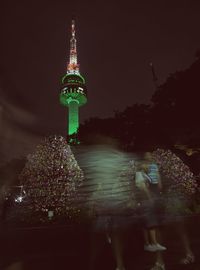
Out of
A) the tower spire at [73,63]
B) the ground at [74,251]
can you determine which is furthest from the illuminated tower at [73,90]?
the ground at [74,251]

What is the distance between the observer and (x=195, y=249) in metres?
7.26

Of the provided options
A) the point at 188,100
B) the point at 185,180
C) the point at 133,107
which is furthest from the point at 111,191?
the point at 133,107

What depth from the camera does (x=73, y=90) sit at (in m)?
94.3

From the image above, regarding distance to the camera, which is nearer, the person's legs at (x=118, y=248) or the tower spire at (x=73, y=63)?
the person's legs at (x=118, y=248)

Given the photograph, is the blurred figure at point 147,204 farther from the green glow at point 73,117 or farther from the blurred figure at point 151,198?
the green glow at point 73,117

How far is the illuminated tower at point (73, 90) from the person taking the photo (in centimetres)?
9412

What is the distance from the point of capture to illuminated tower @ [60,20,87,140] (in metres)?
94.1

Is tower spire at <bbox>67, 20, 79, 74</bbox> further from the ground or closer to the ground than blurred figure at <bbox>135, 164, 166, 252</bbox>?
further from the ground

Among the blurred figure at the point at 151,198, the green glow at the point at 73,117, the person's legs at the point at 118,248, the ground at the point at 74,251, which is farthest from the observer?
the green glow at the point at 73,117

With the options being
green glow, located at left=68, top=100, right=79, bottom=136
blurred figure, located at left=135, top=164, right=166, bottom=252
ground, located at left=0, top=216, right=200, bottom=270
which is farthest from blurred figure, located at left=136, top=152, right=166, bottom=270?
green glow, located at left=68, top=100, right=79, bottom=136

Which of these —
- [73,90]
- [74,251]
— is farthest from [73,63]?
[74,251]

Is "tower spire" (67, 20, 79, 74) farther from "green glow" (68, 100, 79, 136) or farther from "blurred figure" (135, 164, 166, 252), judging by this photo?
"blurred figure" (135, 164, 166, 252)

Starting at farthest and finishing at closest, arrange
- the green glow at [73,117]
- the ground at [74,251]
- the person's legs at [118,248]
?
the green glow at [73,117] → the ground at [74,251] → the person's legs at [118,248]

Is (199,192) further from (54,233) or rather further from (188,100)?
(54,233)
